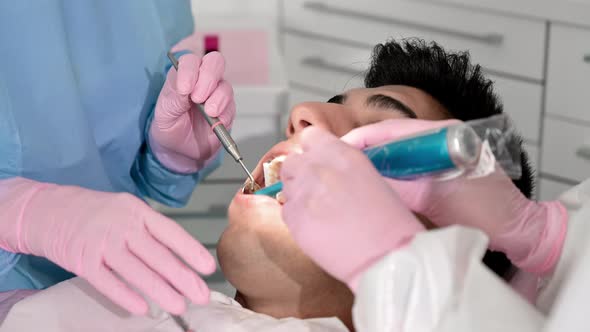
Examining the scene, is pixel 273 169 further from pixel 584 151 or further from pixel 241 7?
pixel 241 7

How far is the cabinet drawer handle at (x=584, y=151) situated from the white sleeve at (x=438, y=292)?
1585 mm

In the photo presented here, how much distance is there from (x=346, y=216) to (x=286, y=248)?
349mm

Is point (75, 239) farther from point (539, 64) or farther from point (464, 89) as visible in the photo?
point (539, 64)

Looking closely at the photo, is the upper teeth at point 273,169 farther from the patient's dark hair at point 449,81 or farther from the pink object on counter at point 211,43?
the pink object on counter at point 211,43

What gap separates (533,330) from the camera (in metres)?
1.03

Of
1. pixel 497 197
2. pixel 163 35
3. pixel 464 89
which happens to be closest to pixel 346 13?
pixel 163 35

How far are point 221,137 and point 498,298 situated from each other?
67 cm

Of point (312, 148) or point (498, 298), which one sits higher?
point (312, 148)

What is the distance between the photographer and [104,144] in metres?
1.74

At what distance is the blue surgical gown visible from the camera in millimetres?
1503

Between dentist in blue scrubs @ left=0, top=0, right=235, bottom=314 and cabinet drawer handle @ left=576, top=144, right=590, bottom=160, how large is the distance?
3.71ft

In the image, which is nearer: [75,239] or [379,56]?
[75,239]

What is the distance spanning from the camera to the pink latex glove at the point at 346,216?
1002 mm

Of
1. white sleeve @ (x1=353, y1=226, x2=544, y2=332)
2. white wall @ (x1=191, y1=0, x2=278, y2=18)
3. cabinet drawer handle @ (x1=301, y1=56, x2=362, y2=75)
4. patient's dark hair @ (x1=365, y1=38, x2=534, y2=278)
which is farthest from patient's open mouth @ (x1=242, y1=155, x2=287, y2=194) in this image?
white wall @ (x1=191, y1=0, x2=278, y2=18)
